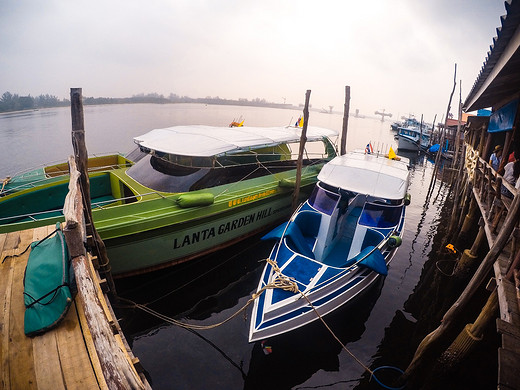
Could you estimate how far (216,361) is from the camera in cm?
543

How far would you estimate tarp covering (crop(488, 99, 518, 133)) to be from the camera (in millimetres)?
7743

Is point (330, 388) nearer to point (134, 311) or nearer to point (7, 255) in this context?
point (134, 311)

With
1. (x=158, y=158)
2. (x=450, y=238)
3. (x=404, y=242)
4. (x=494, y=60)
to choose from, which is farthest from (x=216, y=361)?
(x=450, y=238)

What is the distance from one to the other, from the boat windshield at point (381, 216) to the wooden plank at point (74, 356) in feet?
21.0

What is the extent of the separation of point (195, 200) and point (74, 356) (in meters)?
4.61

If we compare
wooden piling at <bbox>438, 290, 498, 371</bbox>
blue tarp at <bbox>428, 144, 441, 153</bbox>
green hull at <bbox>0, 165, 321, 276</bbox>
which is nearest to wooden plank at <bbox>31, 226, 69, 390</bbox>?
green hull at <bbox>0, 165, 321, 276</bbox>

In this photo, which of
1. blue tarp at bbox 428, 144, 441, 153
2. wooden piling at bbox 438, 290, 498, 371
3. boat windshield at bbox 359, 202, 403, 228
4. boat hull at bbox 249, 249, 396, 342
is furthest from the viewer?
blue tarp at bbox 428, 144, 441, 153

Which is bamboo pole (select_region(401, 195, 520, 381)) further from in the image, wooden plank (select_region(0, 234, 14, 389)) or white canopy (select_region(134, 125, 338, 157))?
white canopy (select_region(134, 125, 338, 157))

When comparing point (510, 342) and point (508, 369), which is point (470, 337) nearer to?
point (510, 342)

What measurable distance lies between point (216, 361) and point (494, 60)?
7.64 meters

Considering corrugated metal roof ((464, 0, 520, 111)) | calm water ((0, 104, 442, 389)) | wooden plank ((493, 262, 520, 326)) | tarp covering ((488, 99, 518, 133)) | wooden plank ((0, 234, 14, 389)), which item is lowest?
calm water ((0, 104, 442, 389))

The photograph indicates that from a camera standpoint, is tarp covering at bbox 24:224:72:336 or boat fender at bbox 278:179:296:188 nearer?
tarp covering at bbox 24:224:72:336

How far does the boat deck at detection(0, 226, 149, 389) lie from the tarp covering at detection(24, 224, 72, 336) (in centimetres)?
12

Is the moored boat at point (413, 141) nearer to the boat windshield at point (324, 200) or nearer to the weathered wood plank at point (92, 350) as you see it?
the boat windshield at point (324, 200)
